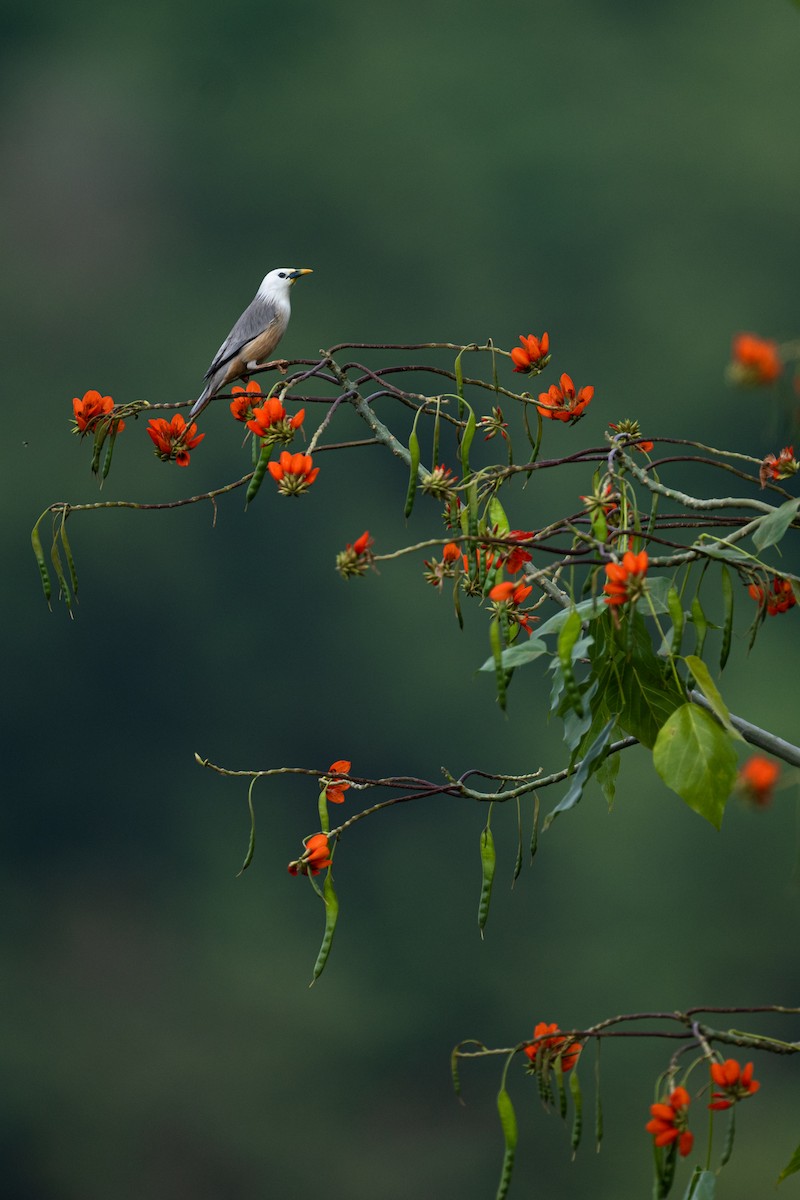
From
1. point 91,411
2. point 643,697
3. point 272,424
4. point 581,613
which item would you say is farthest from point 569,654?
point 91,411

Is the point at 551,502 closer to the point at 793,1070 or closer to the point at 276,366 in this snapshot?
the point at 793,1070

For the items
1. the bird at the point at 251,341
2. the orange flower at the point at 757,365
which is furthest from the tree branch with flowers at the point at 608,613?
the bird at the point at 251,341

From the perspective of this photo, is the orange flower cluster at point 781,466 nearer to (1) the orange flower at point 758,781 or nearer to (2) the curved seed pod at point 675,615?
(2) the curved seed pod at point 675,615

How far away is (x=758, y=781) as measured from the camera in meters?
0.71

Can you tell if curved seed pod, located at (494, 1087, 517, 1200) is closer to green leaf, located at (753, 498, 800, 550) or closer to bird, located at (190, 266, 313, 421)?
green leaf, located at (753, 498, 800, 550)

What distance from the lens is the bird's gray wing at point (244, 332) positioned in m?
2.10

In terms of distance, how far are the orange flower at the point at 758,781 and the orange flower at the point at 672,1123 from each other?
32 centimetres

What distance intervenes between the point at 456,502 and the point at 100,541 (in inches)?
181

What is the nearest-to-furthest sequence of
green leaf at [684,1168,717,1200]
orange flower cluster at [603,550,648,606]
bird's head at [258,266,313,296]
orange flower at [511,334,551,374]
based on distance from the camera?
orange flower cluster at [603,550,648,606], green leaf at [684,1168,717,1200], orange flower at [511,334,551,374], bird's head at [258,266,313,296]

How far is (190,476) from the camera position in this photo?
5578 millimetres

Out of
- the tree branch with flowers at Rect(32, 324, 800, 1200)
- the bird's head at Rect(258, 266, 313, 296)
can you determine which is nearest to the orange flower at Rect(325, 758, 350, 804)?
the tree branch with flowers at Rect(32, 324, 800, 1200)

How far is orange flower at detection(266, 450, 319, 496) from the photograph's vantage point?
1107 mm

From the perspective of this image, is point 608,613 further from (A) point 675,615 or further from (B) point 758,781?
A: (B) point 758,781

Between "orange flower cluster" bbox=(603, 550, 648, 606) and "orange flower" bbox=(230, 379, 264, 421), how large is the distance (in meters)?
0.51
